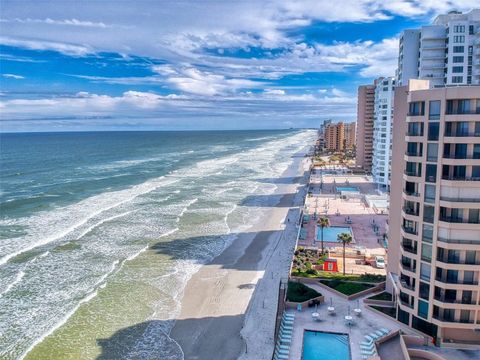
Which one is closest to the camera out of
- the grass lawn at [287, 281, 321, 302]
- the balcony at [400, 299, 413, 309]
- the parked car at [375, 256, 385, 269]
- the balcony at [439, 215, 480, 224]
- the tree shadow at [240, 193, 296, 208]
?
the balcony at [439, 215, 480, 224]

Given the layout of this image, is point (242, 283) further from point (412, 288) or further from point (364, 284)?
point (412, 288)

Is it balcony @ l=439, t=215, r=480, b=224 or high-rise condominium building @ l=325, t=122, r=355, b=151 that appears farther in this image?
high-rise condominium building @ l=325, t=122, r=355, b=151

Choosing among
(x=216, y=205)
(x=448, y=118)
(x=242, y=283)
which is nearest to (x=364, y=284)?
(x=242, y=283)

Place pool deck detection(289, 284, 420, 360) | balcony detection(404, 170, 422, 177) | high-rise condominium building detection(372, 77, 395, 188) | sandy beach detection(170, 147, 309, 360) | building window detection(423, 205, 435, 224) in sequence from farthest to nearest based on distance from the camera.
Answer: high-rise condominium building detection(372, 77, 395, 188), sandy beach detection(170, 147, 309, 360), pool deck detection(289, 284, 420, 360), balcony detection(404, 170, 422, 177), building window detection(423, 205, 435, 224)

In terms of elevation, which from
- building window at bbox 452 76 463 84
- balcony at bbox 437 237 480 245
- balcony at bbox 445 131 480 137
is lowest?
balcony at bbox 437 237 480 245

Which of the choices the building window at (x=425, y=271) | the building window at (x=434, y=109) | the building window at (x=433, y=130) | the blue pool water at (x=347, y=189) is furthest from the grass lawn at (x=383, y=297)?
the blue pool water at (x=347, y=189)

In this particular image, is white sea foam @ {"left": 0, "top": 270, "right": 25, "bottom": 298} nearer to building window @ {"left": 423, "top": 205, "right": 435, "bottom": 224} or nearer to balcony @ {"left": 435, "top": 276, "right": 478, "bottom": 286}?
building window @ {"left": 423, "top": 205, "right": 435, "bottom": 224}

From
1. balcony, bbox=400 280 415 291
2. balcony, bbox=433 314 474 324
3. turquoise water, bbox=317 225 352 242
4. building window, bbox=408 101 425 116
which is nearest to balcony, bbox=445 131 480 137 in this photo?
building window, bbox=408 101 425 116

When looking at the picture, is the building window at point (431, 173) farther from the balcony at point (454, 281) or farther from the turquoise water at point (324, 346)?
the turquoise water at point (324, 346)
